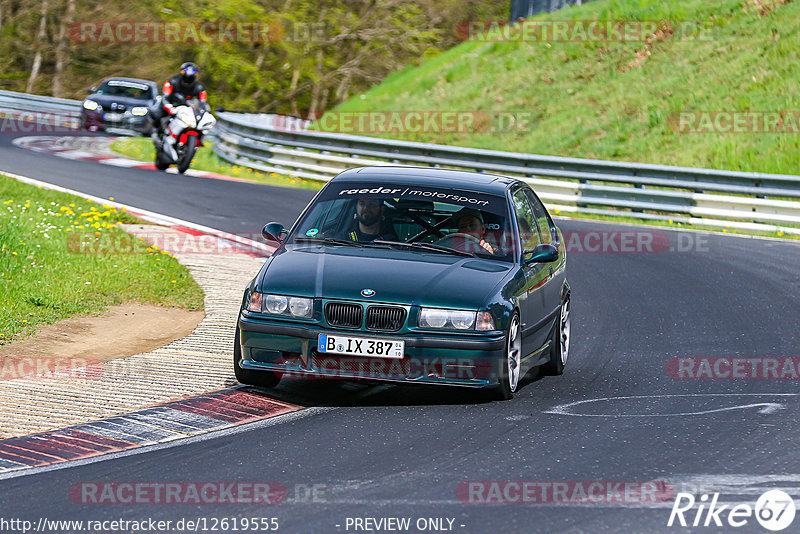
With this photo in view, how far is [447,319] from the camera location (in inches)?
294

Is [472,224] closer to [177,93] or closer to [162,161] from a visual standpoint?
[177,93]

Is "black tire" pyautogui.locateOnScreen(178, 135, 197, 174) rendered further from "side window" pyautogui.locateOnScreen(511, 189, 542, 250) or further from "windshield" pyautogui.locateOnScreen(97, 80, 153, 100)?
"side window" pyautogui.locateOnScreen(511, 189, 542, 250)

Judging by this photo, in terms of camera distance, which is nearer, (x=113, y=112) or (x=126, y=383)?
(x=126, y=383)

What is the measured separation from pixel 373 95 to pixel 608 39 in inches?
Answer: 299

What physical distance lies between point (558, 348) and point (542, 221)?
3.81 feet

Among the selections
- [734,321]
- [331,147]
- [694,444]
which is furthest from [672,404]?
[331,147]

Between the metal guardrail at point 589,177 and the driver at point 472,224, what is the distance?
11957 millimetres

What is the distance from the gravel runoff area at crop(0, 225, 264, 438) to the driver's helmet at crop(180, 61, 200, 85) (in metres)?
11.3

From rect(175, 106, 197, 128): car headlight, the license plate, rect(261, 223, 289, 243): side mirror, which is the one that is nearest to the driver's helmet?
rect(175, 106, 197, 128): car headlight

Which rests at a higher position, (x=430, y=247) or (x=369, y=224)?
(x=369, y=224)

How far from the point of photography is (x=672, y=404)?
26.0ft

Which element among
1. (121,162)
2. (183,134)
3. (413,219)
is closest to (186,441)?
(413,219)

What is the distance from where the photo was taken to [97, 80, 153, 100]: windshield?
3406cm

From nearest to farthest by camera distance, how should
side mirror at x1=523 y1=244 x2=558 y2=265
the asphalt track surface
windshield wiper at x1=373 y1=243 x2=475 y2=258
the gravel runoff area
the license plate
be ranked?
the asphalt track surface → the gravel runoff area → the license plate → windshield wiper at x1=373 y1=243 x2=475 y2=258 → side mirror at x1=523 y1=244 x2=558 y2=265
